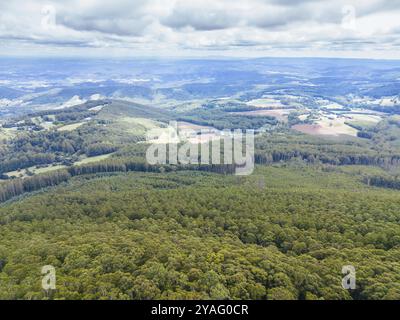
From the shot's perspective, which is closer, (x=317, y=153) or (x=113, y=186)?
(x=113, y=186)

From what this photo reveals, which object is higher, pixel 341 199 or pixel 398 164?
pixel 341 199

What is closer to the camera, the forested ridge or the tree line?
the forested ridge

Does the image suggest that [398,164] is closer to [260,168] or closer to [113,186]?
[260,168]

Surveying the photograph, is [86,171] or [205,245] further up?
[205,245]

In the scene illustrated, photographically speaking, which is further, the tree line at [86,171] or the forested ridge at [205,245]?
the tree line at [86,171]

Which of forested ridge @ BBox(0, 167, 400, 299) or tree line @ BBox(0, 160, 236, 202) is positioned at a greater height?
forested ridge @ BBox(0, 167, 400, 299)

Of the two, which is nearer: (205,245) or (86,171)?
(205,245)

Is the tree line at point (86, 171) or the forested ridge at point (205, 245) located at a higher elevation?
the forested ridge at point (205, 245)
